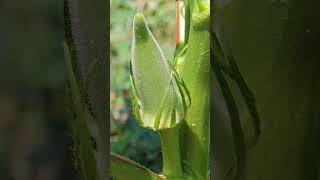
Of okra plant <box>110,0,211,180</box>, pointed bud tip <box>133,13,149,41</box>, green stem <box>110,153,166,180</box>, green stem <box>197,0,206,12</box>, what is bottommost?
green stem <box>110,153,166,180</box>

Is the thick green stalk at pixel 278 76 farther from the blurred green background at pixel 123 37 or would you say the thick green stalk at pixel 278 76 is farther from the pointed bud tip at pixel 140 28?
the blurred green background at pixel 123 37

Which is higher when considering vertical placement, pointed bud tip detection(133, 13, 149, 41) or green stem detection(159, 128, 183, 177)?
pointed bud tip detection(133, 13, 149, 41)

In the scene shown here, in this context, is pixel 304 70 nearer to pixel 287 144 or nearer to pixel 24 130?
pixel 287 144

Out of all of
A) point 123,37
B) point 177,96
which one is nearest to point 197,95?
point 177,96

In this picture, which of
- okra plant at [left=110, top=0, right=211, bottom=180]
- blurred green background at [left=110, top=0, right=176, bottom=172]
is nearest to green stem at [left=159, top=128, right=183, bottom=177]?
okra plant at [left=110, top=0, right=211, bottom=180]

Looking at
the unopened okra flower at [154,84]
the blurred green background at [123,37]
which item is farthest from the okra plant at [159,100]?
the blurred green background at [123,37]

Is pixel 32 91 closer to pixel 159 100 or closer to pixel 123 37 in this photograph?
pixel 159 100

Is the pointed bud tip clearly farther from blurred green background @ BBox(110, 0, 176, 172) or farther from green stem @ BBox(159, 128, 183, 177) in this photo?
blurred green background @ BBox(110, 0, 176, 172)

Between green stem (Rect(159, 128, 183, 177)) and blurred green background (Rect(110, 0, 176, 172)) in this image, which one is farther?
blurred green background (Rect(110, 0, 176, 172))

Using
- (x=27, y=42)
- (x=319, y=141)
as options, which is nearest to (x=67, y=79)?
(x=27, y=42)
